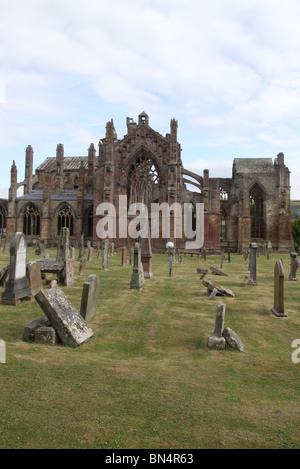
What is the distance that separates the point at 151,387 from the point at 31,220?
129ft

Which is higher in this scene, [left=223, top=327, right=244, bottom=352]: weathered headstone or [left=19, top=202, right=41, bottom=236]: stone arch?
[left=19, top=202, right=41, bottom=236]: stone arch

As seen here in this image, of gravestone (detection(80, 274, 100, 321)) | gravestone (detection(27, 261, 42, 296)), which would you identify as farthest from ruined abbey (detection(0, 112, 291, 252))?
gravestone (detection(80, 274, 100, 321))

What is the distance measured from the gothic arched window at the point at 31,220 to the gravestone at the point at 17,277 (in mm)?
32730

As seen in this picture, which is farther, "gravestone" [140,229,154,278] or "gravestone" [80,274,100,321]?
"gravestone" [140,229,154,278]

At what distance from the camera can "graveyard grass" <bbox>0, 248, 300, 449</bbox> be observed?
3.22m

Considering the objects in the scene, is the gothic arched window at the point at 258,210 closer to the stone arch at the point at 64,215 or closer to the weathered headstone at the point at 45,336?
the stone arch at the point at 64,215

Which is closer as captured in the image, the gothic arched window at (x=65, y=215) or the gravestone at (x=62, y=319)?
the gravestone at (x=62, y=319)

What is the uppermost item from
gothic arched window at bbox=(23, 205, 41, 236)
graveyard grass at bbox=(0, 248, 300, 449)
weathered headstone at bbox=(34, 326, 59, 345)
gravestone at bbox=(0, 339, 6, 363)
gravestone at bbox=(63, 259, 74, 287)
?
gothic arched window at bbox=(23, 205, 41, 236)

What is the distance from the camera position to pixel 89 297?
23.1 ft

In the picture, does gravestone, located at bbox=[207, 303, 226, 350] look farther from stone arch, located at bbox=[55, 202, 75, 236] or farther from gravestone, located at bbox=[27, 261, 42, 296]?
stone arch, located at bbox=[55, 202, 75, 236]

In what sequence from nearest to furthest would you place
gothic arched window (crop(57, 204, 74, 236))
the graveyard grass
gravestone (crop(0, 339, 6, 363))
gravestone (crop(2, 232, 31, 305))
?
1. the graveyard grass
2. gravestone (crop(0, 339, 6, 363))
3. gravestone (crop(2, 232, 31, 305))
4. gothic arched window (crop(57, 204, 74, 236))

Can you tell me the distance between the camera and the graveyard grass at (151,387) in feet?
10.6

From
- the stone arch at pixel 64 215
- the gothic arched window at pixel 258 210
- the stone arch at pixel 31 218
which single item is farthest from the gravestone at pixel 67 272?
the gothic arched window at pixel 258 210
